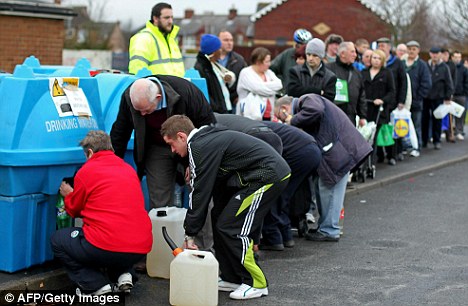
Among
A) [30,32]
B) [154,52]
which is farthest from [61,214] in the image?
[30,32]

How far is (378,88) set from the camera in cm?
1312

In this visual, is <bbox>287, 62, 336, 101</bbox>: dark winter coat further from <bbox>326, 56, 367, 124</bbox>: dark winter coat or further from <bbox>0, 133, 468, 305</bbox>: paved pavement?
<bbox>0, 133, 468, 305</bbox>: paved pavement

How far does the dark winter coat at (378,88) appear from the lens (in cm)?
1309

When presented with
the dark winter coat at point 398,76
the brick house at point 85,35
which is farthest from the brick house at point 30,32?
the brick house at point 85,35

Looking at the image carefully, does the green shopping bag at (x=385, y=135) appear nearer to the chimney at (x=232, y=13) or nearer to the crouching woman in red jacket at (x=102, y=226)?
the crouching woman in red jacket at (x=102, y=226)

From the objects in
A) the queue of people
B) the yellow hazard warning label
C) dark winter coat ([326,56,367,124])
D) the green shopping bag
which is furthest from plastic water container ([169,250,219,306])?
the green shopping bag

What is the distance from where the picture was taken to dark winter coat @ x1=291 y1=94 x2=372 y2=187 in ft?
27.8

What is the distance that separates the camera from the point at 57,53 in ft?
60.1

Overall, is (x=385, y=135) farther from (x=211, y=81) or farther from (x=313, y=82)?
(x=211, y=81)

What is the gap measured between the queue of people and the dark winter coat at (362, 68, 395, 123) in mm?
3251

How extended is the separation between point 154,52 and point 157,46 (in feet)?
0.26

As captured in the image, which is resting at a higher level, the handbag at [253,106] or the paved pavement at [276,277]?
the handbag at [253,106]

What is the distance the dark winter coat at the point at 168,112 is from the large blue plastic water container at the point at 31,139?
374 millimetres

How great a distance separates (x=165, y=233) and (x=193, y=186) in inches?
21.6
